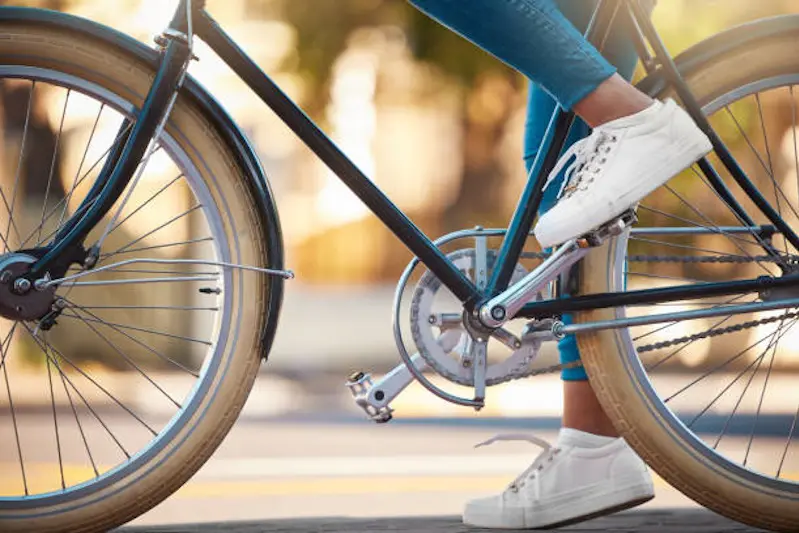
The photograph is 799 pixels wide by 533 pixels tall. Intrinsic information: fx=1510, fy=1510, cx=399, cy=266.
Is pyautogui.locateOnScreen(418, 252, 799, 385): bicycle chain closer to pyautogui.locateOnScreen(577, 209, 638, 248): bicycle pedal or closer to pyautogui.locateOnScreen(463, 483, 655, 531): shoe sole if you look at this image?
pyautogui.locateOnScreen(577, 209, 638, 248): bicycle pedal

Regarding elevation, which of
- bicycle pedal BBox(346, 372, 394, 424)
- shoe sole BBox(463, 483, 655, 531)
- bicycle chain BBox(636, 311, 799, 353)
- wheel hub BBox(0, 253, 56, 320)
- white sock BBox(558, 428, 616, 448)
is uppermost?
bicycle chain BBox(636, 311, 799, 353)

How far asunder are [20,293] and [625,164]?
1073 mm

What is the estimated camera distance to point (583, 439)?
10.2ft

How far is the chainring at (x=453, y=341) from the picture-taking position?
2.91 meters

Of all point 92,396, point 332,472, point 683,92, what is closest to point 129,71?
point 683,92

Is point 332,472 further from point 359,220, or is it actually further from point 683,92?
point 359,220

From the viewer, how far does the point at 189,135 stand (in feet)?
8.91

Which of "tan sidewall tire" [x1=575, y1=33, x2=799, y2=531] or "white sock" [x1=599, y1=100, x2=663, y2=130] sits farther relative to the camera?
"tan sidewall tire" [x1=575, y1=33, x2=799, y2=531]

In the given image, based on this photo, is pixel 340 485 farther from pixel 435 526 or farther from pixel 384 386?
pixel 384 386

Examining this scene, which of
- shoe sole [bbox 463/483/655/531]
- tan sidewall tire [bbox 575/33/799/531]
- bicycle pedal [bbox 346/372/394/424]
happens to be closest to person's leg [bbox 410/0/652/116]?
tan sidewall tire [bbox 575/33/799/531]

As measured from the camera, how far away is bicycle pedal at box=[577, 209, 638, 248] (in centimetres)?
271

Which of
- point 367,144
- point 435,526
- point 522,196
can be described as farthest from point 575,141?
point 367,144

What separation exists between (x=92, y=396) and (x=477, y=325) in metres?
7.73

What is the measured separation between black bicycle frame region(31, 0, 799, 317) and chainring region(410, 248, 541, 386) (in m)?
0.05
